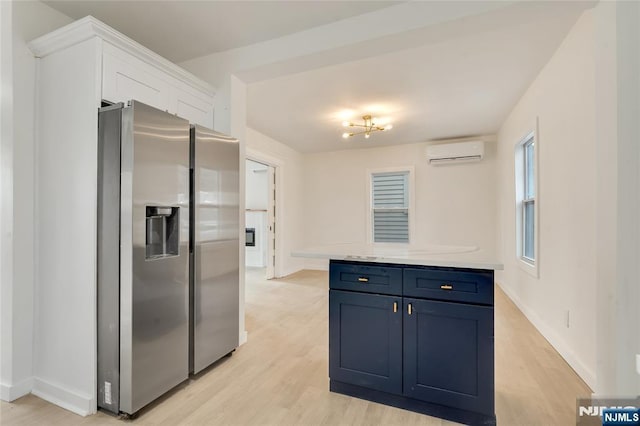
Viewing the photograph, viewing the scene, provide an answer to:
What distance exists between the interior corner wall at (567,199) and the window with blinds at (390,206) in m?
2.69

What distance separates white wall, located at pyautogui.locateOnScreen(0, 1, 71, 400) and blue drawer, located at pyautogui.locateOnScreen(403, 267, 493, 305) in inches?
95.7

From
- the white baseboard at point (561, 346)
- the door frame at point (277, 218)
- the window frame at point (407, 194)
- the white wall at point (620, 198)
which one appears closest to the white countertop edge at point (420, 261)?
the white wall at point (620, 198)

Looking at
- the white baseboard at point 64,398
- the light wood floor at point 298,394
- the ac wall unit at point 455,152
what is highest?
the ac wall unit at point 455,152

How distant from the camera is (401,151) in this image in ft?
19.4

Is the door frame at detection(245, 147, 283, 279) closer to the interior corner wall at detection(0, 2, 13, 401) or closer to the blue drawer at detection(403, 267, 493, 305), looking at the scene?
the interior corner wall at detection(0, 2, 13, 401)

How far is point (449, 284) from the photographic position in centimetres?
168

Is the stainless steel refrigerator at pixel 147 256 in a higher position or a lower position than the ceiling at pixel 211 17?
lower

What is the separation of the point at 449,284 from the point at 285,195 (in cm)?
457

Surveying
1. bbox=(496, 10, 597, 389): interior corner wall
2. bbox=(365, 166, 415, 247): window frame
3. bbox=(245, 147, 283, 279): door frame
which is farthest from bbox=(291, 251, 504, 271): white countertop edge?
bbox=(365, 166, 415, 247): window frame

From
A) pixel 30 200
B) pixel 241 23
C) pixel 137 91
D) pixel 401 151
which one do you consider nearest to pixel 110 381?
pixel 30 200

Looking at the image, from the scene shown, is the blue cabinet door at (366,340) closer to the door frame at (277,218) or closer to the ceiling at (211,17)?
the ceiling at (211,17)

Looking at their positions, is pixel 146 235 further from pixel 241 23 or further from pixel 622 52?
pixel 622 52

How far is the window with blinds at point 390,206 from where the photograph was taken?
5.98 meters

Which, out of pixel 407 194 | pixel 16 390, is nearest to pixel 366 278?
pixel 16 390
